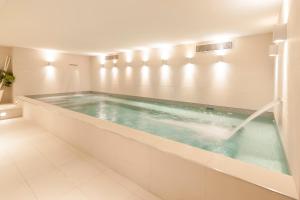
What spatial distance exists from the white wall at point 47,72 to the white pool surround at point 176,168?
6940 mm

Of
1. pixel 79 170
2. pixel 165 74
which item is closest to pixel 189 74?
pixel 165 74

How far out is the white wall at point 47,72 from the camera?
7.55 meters

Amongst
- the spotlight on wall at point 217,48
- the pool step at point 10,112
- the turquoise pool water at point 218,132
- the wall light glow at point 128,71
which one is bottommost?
the turquoise pool water at point 218,132

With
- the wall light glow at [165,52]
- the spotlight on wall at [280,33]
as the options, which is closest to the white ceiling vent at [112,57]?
the wall light glow at [165,52]

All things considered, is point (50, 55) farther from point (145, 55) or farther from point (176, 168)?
point (176, 168)

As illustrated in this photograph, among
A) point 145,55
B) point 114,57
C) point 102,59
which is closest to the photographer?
point 145,55

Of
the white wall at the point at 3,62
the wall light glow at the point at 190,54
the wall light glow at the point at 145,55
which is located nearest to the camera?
the wall light glow at the point at 190,54

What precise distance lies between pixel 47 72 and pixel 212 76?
7608 mm

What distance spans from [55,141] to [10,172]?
3.31 ft

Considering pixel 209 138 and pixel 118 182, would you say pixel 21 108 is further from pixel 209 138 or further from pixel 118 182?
pixel 209 138

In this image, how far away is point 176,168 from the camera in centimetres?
143

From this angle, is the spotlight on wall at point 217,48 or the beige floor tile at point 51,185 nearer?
the beige floor tile at point 51,185

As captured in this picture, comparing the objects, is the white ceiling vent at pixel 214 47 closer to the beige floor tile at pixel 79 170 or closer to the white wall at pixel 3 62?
the beige floor tile at pixel 79 170

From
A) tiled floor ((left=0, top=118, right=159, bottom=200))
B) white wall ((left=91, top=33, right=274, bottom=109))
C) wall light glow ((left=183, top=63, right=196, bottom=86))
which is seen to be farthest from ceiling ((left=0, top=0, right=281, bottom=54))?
tiled floor ((left=0, top=118, right=159, bottom=200))
